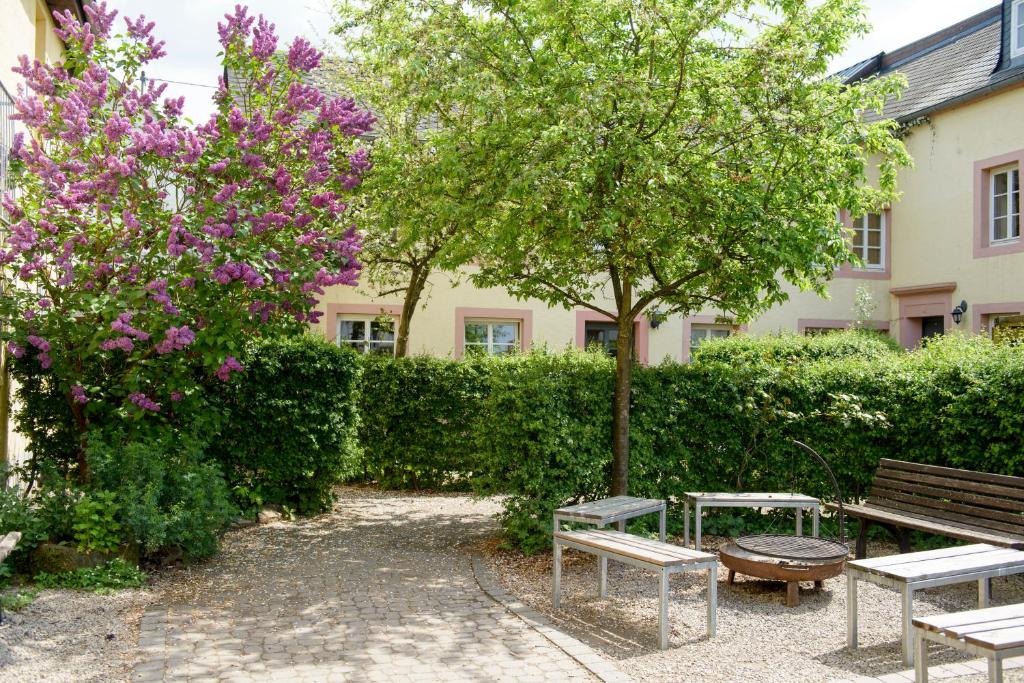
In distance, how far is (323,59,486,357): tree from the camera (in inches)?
332

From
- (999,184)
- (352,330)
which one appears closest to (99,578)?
(352,330)

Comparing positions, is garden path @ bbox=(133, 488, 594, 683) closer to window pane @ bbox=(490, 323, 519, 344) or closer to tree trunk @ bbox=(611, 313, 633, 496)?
tree trunk @ bbox=(611, 313, 633, 496)

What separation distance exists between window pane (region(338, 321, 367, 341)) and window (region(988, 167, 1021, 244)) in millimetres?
11897

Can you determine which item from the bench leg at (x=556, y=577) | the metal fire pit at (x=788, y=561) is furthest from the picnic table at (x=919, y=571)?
the bench leg at (x=556, y=577)

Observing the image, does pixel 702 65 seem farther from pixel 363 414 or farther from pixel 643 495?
pixel 363 414

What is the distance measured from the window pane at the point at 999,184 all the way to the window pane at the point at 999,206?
0.11 m

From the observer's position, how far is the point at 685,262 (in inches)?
342

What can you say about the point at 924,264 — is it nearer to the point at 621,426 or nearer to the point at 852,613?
the point at 621,426

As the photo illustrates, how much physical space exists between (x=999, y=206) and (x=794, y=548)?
41.6 ft

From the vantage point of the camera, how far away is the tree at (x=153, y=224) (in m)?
7.21

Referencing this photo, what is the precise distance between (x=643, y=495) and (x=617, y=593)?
5.67 feet

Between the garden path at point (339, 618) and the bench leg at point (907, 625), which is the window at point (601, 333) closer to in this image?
the garden path at point (339, 618)

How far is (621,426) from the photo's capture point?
8.42 meters

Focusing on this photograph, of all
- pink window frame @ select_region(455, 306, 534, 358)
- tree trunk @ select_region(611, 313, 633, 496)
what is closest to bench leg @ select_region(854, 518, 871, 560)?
tree trunk @ select_region(611, 313, 633, 496)
